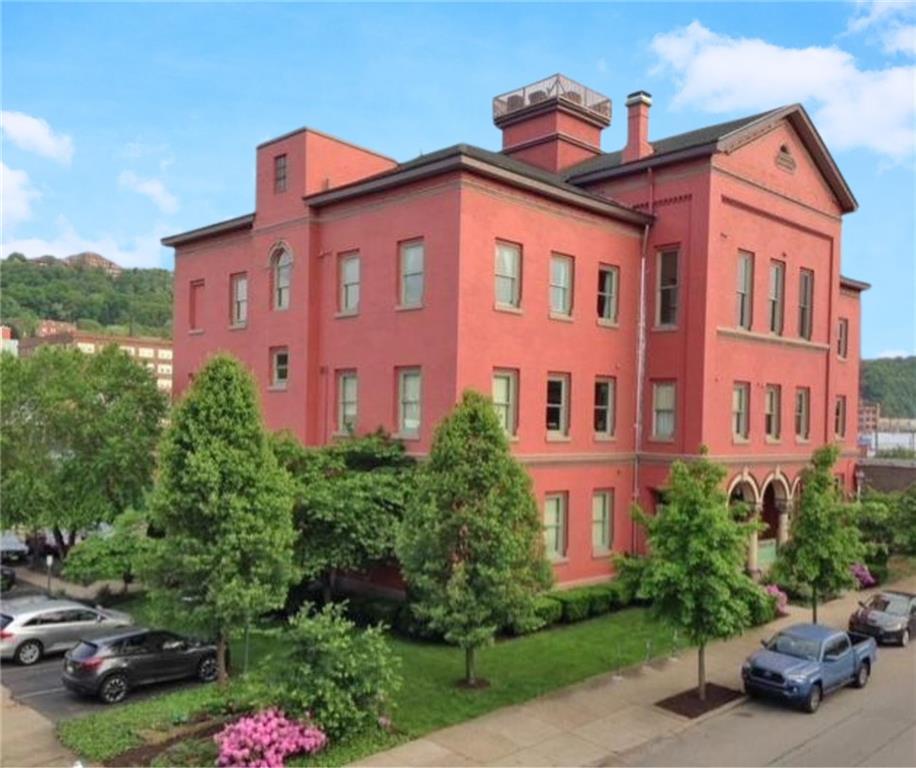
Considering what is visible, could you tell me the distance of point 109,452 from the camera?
30.9 m

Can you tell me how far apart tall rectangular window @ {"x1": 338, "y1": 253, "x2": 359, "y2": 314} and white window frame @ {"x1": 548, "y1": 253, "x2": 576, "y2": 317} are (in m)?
6.38

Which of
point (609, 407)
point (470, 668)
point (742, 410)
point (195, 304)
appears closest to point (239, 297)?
point (195, 304)

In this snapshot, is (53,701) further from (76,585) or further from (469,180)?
(469,180)

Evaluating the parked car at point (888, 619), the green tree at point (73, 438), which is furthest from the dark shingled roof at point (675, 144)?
the green tree at point (73, 438)

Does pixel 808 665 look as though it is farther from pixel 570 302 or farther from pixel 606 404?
pixel 570 302

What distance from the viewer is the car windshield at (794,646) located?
60.3 ft

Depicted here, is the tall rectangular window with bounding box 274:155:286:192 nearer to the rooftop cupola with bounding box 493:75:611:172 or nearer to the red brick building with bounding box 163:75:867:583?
the red brick building with bounding box 163:75:867:583

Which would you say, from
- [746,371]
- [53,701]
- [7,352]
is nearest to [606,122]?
[746,371]

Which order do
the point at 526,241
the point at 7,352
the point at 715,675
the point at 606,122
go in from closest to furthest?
the point at 715,675
the point at 526,241
the point at 7,352
the point at 606,122

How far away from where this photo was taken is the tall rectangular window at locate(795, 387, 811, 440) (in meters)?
33.3

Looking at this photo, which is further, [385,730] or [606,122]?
[606,122]

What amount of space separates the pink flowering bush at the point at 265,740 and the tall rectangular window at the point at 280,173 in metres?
19.9

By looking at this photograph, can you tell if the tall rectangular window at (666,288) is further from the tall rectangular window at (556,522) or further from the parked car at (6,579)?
the parked car at (6,579)

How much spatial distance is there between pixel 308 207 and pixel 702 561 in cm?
1800
